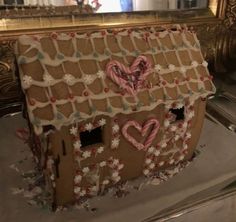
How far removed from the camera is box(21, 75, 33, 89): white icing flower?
53 centimetres

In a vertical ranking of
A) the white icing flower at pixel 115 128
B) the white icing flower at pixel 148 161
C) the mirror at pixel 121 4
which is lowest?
the white icing flower at pixel 148 161

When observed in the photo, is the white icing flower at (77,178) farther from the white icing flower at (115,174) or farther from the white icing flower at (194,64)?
the white icing flower at (194,64)

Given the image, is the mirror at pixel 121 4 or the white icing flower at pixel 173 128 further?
the mirror at pixel 121 4

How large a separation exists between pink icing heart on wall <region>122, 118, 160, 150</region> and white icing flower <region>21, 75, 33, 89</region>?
21cm

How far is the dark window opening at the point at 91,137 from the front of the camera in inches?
24.4

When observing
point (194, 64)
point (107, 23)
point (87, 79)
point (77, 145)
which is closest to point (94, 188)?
point (77, 145)

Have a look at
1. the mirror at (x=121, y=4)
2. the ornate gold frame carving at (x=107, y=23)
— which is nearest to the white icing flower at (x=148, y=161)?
the ornate gold frame carving at (x=107, y=23)

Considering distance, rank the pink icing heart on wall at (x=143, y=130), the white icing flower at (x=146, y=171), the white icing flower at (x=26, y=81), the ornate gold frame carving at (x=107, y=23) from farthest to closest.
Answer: the ornate gold frame carving at (x=107, y=23) → the white icing flower at (x=146, y=171) → the pink icing heart on wall at (x=143, y=130) → the white icing flower at (x=26, y=81)

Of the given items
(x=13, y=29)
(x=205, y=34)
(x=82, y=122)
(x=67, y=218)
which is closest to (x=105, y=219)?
(x=67, y=218)

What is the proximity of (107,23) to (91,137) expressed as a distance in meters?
0.54

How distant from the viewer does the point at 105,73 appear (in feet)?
1.93

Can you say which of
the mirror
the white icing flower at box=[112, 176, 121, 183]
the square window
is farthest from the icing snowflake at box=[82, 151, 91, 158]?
the mirror

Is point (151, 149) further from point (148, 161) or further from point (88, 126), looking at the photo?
point (88, 126)

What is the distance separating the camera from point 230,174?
2.44ft
